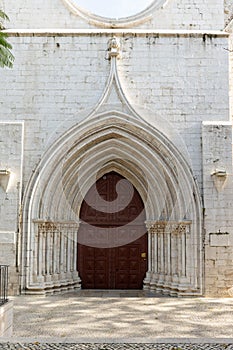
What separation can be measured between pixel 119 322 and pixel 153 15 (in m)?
6.24

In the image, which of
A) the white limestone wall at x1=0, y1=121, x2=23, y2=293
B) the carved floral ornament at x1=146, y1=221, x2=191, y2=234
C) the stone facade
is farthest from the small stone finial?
the carved floral ornament at x1=146, y1=221, x2=191, y2=234

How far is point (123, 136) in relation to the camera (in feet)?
29.3

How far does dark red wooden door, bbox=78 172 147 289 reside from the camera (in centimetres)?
940

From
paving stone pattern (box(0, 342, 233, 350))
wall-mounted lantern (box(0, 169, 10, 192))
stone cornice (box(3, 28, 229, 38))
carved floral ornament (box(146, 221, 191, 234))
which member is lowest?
paving stone pattern (box(0, 342, 233, 350))

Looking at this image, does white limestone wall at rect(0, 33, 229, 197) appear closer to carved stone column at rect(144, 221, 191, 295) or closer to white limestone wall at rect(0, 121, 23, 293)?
white limestone wall at rect(0, 121, 23, 293)

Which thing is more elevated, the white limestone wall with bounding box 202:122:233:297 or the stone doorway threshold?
the white limestone wall with bounding box 202:122:233:297

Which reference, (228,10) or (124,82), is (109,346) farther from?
(228,10)

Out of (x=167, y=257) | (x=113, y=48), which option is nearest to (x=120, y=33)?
(x=113, y=48)

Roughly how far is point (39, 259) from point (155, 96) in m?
3.88

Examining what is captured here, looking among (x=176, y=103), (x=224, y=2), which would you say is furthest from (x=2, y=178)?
(x=224, y=2)

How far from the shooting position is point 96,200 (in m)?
9.57

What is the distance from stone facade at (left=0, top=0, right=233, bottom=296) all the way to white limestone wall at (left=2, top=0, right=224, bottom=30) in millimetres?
21

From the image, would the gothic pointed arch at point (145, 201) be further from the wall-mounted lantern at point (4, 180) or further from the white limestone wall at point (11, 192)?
the wall-mounted lantern at point (4, 180)

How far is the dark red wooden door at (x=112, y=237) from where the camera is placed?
940 cm
